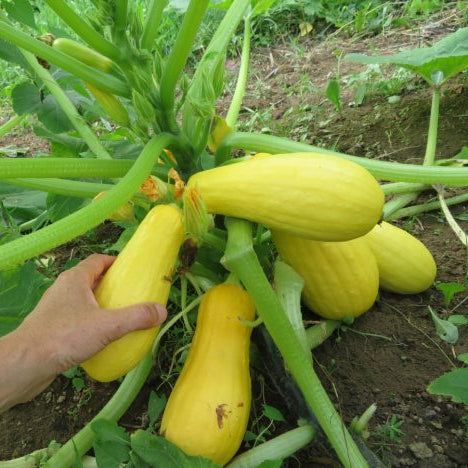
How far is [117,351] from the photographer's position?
1.15 m

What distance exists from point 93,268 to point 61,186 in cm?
23

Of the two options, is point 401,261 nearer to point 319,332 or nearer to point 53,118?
point 319,332

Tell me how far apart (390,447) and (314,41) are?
2.52m

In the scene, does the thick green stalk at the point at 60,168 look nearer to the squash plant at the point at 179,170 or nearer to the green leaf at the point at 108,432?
the squash plant at the point at 179,170

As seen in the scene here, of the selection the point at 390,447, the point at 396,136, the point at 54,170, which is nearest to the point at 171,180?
the point at 54,170

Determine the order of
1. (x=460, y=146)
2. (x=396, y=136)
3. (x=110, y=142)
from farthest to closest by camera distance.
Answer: (x=396, y=136) → (x=460, y=146) → (x=110, y=142)

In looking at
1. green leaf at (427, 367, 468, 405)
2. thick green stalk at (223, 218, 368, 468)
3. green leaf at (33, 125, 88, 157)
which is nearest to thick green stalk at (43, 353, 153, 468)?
thick green stalk at (223, 218, 368, 468)

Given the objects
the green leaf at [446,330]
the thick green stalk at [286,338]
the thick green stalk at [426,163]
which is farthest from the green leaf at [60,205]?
the green leaf at [446,330]

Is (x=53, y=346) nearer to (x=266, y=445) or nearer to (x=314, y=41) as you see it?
(x=266, y=445)

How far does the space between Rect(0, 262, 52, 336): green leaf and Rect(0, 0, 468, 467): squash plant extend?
137 millimetres

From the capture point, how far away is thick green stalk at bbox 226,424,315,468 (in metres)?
1.17

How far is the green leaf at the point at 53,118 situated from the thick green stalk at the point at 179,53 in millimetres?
527

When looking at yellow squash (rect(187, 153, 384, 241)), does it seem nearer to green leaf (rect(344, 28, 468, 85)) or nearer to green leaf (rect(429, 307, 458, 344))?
green leaf (rect(429, 307, 458, 344))

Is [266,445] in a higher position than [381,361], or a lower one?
higher
